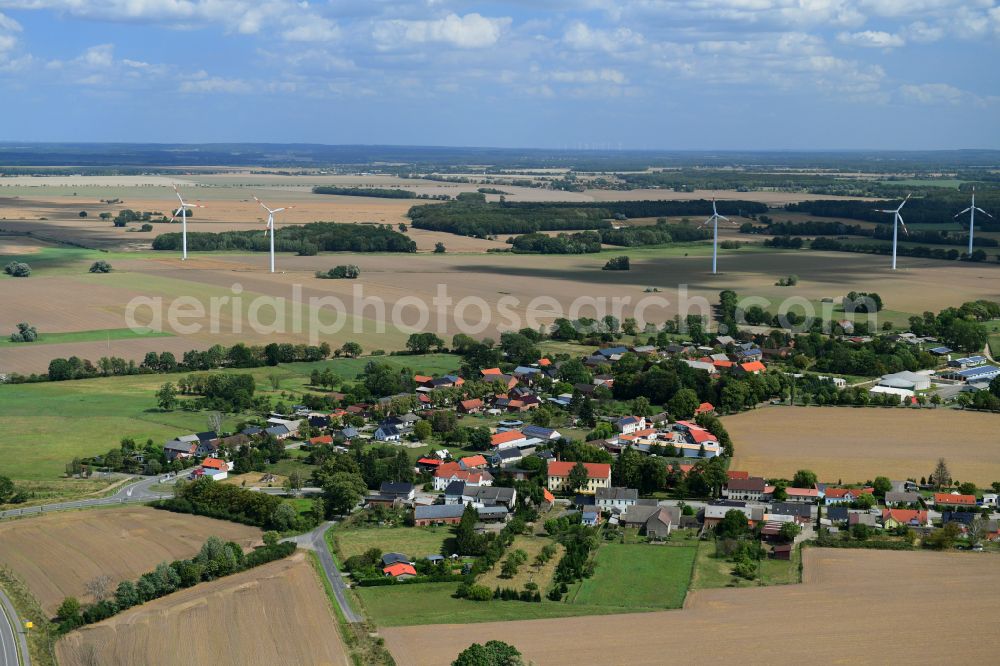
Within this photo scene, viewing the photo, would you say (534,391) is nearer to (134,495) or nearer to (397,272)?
(134,495)

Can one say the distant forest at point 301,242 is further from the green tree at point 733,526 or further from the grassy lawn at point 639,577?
the grassy lawn at point 639,577

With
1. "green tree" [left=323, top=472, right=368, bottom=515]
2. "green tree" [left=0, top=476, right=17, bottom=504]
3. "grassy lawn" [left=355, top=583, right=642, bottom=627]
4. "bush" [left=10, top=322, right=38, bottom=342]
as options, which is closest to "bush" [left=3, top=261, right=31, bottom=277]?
"bush" [left=10, top=322, right=38, bottom=342]

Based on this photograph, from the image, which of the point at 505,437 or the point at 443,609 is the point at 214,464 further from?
the point at 443,609

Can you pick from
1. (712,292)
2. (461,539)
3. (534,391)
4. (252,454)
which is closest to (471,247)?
(712,292)

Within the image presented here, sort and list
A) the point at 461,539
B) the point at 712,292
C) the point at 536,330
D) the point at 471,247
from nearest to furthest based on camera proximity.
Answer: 1. the point at 461,539
2. the point at 536,330
3. the point at 712,292
4. the point at 471,247

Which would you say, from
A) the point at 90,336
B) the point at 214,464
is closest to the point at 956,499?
the point at 214,464

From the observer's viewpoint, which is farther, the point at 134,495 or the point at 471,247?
the point at 471,247
